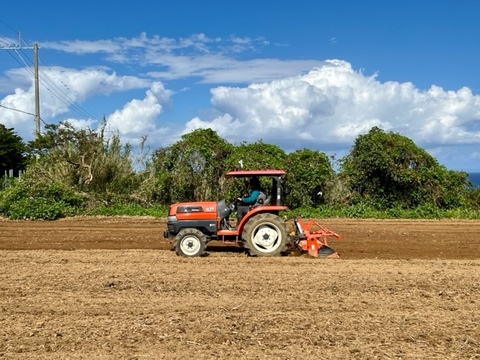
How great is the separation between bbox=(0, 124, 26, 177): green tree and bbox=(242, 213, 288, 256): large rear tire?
33.2 meters

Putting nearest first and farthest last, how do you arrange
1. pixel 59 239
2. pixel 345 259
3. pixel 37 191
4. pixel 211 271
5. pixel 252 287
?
1. pixel 252 287
2. pixel 211 271
3. pixel 345 259
4. pixel 59 239
5. pixel 37 191

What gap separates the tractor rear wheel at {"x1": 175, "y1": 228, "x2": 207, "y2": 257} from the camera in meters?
11.5

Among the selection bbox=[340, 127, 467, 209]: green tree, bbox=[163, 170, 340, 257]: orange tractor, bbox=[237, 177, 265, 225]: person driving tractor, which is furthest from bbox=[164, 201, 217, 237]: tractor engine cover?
bbox=[340, 127, 467, 209]: green tree

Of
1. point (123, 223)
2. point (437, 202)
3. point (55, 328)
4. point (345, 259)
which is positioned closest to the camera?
point (55, 328)

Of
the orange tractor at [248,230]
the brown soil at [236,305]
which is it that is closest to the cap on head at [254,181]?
the orange tractor at [248,230]

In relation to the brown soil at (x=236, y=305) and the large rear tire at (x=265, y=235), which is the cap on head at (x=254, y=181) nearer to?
the large rear tire at (x=265, y=235)

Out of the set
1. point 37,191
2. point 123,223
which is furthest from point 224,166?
point 37,191

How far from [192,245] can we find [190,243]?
0.06m

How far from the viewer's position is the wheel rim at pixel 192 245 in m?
11.6

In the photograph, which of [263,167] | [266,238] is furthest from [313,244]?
[263,167]

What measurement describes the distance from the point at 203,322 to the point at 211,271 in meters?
3.24

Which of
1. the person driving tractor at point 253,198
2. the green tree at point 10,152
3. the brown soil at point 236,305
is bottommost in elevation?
the brown soil at point 236,305

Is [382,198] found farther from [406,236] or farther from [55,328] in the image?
[55,328]

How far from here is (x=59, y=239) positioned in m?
15.2
